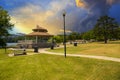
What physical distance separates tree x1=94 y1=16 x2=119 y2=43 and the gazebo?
25974 mm

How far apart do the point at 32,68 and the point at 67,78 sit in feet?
17.0

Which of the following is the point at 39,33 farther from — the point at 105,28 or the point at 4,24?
the point at 105,28

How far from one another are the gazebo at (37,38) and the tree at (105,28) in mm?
25974

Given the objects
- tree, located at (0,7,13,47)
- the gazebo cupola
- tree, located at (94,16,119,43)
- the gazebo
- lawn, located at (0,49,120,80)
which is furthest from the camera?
tree, located at (94,16,119,43)

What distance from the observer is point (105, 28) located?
77.7 meters

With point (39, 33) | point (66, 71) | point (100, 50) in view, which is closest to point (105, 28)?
point (39, 33)

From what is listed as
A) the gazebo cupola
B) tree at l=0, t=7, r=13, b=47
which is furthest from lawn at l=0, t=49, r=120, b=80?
the gazebo cupola

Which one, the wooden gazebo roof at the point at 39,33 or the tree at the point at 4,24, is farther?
the wooden gazebo roof at the point at 39,33

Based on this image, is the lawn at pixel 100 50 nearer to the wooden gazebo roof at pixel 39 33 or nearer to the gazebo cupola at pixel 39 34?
the gazebo cupola at pixel 39 34

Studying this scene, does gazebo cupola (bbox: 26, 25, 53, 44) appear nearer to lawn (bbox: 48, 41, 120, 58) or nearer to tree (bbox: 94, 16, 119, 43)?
lawn (bbox: 48, 41, 120, 58)

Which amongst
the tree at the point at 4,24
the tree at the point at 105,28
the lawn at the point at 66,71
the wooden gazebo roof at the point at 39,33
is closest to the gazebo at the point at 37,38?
the wooden gazebo roof at the point at 39,33

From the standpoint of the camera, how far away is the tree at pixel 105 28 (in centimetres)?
7706

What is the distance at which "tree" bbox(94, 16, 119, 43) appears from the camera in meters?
77.1

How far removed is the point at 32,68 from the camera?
66.5 ft
